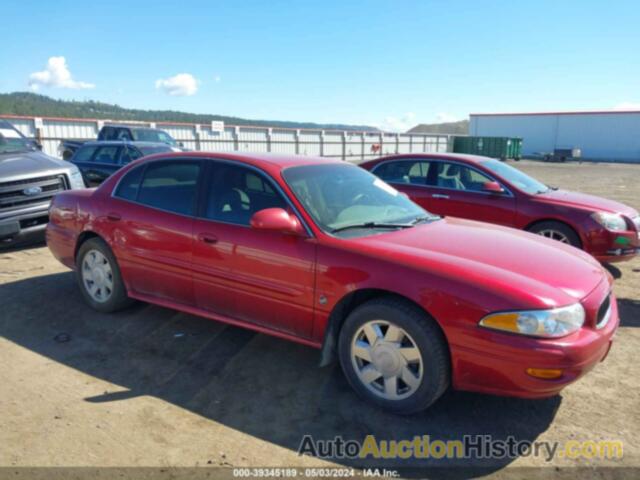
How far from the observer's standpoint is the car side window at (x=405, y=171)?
7426 mm

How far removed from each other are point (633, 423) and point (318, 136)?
32.3m

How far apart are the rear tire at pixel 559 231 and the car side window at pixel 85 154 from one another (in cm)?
939

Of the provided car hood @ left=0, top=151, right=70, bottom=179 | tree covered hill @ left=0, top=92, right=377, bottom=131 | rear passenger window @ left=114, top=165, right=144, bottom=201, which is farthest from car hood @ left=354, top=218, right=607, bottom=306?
tree covered hill @ left=0, top=92, right=377, bottom=131

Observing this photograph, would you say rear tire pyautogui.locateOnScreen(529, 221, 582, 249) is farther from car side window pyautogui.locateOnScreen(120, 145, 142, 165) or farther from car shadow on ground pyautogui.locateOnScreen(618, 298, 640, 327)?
car side window pyautogui.locateOnScreen(120, 145, 142, 165)

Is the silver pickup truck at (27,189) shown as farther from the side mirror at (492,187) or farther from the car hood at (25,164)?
the side mirror at (492,187)

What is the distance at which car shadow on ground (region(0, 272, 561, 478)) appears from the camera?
3.03m

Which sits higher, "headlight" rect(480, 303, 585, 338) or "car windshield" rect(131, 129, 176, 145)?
"car windshield" rect(131, 129, 176, 145)

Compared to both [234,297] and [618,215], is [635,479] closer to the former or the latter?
[234,297]

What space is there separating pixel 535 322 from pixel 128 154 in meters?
9.82

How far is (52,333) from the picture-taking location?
14.4 feet

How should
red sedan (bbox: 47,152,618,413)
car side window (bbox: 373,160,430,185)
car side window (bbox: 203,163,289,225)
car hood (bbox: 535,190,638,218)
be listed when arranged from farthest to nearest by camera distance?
car side window (bbox: 373,160,430,185), car hood (bbox: 535,190,638,218), car side window (bbox: 203,163,289,225), red sedan (bbox: 47,152,618,413)

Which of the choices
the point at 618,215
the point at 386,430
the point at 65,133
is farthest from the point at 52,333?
the point at 65,133

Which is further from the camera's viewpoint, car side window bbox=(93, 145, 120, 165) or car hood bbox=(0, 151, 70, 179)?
car side window bbox=(93, 145, 120, 165)

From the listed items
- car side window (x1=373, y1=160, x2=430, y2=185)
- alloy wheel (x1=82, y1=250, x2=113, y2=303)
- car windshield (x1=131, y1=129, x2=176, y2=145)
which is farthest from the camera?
car windshield (x1=131, y1=129, x2=176, y2=145)
